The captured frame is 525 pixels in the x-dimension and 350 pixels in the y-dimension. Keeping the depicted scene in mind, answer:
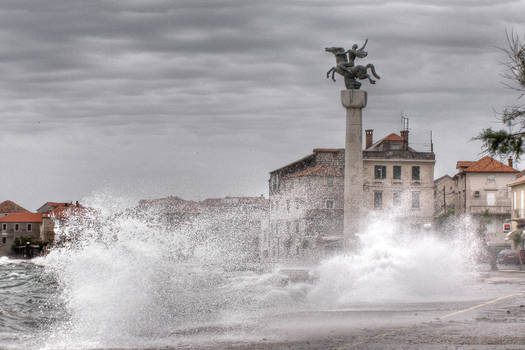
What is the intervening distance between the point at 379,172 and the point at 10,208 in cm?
11885

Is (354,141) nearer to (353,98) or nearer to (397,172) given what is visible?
(353,98)

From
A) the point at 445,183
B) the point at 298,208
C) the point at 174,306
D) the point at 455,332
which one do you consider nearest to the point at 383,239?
the point at 174,306

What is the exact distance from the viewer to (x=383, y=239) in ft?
92.6

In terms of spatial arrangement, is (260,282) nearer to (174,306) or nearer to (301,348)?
(174,306)

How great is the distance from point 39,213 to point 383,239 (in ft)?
466

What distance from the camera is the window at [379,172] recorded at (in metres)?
73.2

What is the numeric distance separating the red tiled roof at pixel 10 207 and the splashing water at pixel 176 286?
151 meters

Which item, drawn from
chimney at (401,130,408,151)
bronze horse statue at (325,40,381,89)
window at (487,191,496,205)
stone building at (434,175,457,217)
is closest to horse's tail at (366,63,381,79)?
bronze horse statue at (325,40,381,89)

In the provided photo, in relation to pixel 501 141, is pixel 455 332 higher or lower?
lower

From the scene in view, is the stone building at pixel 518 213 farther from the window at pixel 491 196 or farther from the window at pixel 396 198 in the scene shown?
the window at pixel 491 196

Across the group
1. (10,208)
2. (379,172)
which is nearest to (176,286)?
(379,172)

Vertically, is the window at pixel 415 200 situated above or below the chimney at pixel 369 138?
below

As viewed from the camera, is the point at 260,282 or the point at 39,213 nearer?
the point at 260,282

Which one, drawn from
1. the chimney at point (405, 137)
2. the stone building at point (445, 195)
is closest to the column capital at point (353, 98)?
the chimney at point (405, 137)
